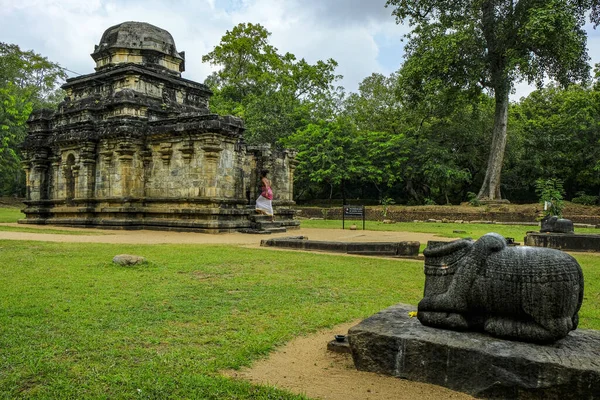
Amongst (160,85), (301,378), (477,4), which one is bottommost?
(301,378)

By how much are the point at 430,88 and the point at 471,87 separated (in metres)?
3.10

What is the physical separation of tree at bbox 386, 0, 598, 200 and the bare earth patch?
69.0 feet

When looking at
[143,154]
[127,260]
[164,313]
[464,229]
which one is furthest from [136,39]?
[164,313]

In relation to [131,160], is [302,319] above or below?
below

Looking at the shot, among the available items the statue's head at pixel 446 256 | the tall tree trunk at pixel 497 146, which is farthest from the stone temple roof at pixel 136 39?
the statue's head at pixel 446 256

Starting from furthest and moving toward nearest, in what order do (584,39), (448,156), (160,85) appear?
(448,156) → (584,39) → (160,85)

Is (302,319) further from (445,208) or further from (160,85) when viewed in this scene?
(445,208)

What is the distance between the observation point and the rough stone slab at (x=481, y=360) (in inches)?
113

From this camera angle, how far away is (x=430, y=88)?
24.0m

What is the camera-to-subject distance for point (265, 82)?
126 ft

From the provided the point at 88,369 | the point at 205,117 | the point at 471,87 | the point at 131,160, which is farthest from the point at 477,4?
the point at 88,369

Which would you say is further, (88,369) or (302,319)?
(302,319)

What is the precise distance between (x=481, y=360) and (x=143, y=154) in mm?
16821

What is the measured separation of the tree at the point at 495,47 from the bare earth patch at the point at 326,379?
69.0 ft
